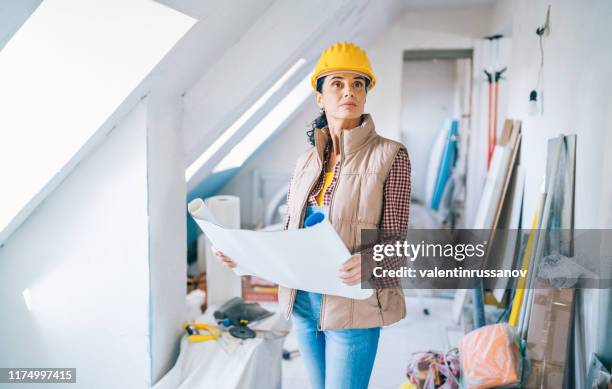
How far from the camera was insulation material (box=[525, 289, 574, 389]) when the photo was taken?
1.58 metres

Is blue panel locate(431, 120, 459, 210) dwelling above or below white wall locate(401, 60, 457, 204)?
below

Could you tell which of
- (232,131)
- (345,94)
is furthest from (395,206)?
(232,131)

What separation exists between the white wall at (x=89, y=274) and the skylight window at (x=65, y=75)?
0.10 meters

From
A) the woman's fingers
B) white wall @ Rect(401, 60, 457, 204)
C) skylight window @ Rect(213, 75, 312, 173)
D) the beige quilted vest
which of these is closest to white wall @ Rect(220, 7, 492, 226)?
skylight window @ Rect(213, 75, 312, 173)

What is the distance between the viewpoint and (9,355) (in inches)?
60.9

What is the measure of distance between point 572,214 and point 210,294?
157cm

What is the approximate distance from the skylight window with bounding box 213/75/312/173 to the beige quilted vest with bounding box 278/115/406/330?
89.5 inches

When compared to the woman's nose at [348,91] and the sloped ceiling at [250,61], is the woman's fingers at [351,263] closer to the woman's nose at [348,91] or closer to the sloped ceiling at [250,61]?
the woman's nose at [348,91]

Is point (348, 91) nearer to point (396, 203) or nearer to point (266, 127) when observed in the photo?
point (396, 203)

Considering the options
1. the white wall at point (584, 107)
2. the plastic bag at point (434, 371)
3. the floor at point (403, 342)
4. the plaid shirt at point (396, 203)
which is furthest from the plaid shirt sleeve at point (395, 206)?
the floor at point (403, 342)

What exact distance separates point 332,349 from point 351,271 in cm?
31

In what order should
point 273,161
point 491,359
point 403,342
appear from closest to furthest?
1. point 491,359
2. point 403,342
3. point 273,161

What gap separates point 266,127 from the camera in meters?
3.64

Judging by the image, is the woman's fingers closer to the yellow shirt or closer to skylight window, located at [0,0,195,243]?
the yellow shirt
